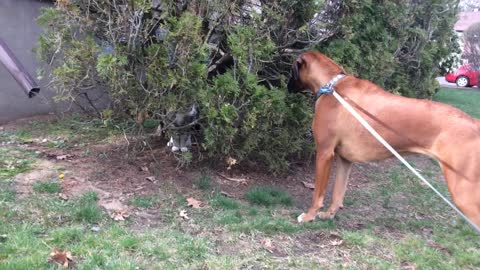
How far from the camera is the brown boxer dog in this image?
14.3 feet

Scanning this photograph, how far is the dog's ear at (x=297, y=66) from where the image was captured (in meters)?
5.59

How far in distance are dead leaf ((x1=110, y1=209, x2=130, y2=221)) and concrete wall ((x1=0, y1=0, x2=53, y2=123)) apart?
11.4 ft

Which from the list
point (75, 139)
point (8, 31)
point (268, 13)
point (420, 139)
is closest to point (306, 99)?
point (268, 13)

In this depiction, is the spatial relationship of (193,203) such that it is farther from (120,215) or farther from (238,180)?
(238,180)

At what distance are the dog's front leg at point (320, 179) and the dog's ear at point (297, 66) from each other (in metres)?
0.88

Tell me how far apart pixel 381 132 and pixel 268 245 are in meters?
1.45

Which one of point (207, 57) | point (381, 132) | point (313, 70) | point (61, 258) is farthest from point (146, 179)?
point (381, 132)

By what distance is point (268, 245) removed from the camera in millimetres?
4492

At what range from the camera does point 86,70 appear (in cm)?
526

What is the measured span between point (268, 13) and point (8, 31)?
4322 mm

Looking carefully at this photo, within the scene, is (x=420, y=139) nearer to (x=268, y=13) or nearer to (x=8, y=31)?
(x=268, y=13)

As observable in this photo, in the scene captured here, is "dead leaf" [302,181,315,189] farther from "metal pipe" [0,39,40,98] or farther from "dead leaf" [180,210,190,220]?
"metal pipe" [0,39,40,98]

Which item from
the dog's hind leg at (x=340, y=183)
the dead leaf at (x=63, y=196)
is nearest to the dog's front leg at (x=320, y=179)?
the dog's hind leg at (x=340, y=183)

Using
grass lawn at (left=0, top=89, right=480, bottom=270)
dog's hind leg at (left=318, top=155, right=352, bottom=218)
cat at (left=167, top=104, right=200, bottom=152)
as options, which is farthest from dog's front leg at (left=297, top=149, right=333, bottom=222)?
cat at (left=167, top=104, right=200, bottom=152)
